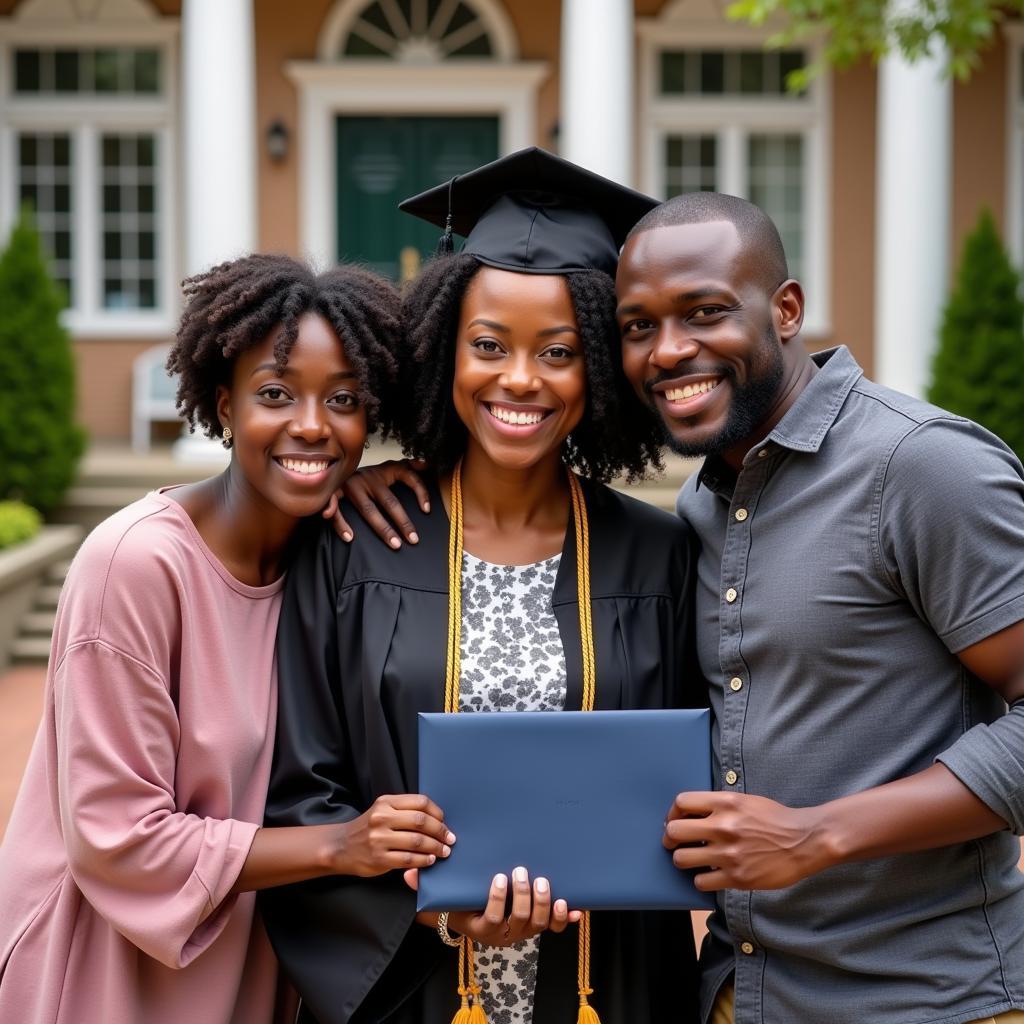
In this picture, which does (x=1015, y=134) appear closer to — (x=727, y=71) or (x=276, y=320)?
(x=727, y=71)

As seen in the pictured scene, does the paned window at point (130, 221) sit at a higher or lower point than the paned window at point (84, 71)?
lower

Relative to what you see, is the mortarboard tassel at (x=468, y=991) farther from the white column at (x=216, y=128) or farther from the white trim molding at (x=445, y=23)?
the white trim molding at (x=445, y=23)

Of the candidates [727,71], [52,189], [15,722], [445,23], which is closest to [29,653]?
[15,722]

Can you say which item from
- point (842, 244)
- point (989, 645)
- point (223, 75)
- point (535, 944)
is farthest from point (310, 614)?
point (842, 244)

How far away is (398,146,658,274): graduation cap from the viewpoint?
267 centimetres

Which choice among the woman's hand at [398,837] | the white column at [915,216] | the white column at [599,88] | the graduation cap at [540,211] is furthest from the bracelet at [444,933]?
the white column at [915,216]

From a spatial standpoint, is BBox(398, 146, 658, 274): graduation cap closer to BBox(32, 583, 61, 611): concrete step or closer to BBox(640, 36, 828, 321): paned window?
BBox(32, 583, 61, 611): concrete step

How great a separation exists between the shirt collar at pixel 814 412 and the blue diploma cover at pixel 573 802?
50cm

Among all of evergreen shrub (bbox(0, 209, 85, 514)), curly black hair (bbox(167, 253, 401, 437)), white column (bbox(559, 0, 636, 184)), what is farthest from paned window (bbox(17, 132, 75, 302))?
curly black hair (bbox(167, 253, 401, 437))

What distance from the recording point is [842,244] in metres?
13.1

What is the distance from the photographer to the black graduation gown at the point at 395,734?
250 centimetres

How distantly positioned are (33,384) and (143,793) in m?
8.13

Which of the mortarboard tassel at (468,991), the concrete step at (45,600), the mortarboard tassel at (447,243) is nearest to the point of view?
the mortarboard tassel at (468,991)

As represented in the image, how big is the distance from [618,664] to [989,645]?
0.71 metres
